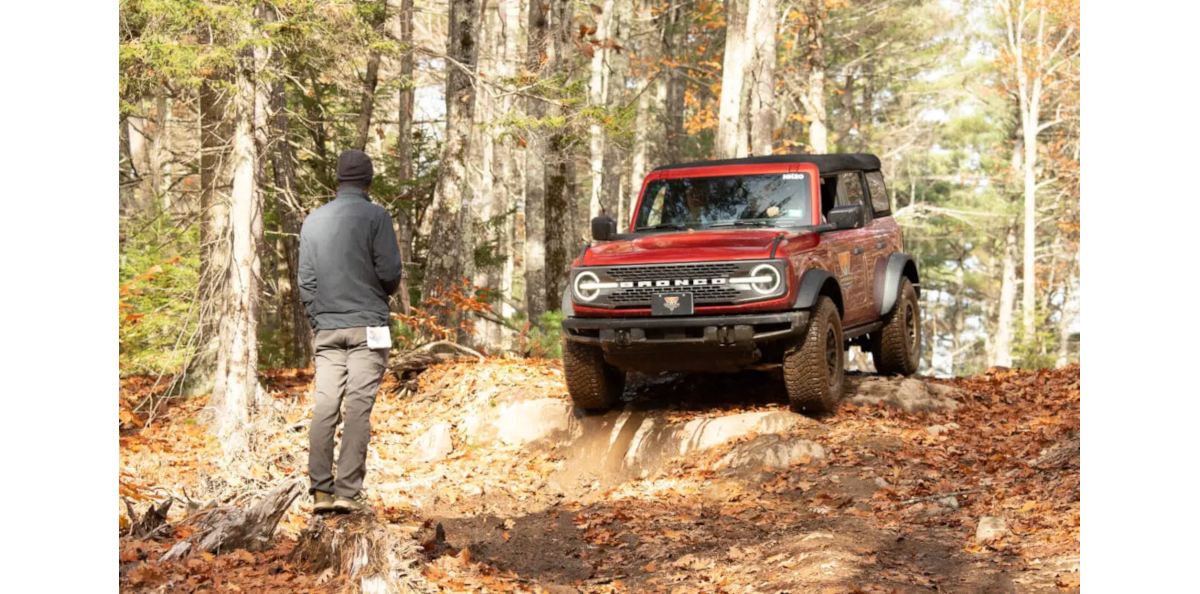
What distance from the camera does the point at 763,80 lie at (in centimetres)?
1723

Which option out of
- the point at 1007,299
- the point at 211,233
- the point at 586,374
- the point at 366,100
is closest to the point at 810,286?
the point at 586,374

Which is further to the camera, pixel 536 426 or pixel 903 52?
pixel 903 52

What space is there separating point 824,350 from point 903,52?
2824cm

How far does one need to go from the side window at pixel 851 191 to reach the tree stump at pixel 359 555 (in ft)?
21.1

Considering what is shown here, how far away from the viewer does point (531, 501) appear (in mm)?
8828

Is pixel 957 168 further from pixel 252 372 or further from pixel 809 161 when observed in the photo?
pixel 252 372

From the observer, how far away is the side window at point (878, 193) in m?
12.1

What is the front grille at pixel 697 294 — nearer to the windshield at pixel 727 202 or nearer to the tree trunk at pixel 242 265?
the windshield at pixel 727 202

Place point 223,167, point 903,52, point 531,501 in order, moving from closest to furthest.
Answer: point 531,501 → point 223,167 → point 903,52

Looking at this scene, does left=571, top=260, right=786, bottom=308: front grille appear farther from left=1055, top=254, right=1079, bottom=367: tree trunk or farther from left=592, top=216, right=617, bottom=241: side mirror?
left=1055, top=254, right=1079, bottom=367: tree trunk

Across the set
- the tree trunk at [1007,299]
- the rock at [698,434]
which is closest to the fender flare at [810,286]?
the rock at [698,434]

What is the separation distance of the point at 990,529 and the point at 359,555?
386cm

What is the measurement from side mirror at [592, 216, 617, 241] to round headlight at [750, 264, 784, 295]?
154cm

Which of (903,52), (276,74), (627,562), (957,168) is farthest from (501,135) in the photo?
(957,168)
